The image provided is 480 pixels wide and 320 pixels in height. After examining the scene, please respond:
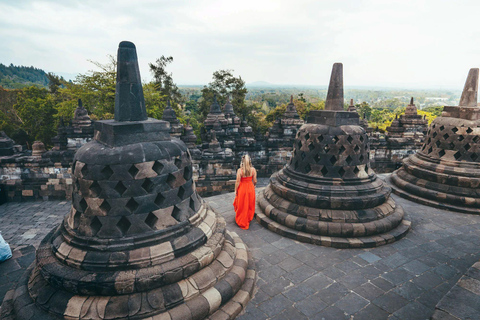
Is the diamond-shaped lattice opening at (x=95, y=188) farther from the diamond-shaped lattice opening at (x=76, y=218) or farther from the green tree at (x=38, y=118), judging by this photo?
the green tree at (x=38, y=118)

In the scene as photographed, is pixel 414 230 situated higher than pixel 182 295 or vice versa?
pixel 182 295

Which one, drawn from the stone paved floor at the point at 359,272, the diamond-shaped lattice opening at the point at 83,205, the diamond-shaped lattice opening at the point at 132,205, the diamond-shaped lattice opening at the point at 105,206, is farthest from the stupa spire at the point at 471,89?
the diamond-shaped lattice opening at the point at 83,205

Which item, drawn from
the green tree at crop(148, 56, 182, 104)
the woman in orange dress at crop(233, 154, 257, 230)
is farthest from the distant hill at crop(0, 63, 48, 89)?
the woman in orange dress at crop(233, 154, 257, 230)

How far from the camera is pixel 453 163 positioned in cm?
726

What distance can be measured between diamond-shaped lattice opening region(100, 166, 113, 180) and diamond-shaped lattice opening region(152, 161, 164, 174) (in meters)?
0.53

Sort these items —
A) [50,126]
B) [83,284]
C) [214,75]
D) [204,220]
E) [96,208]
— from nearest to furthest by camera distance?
[83,284], [96,208], [204,220], [50,126], [214,75]

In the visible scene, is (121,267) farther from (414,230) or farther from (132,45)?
(414,230)

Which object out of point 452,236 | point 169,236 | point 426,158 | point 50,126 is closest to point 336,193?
point 452,236

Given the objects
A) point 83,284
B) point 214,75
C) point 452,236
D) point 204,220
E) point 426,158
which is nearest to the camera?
point 83,284

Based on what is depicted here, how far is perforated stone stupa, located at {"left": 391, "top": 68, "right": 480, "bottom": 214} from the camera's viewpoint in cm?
693

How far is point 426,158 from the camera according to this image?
786cm

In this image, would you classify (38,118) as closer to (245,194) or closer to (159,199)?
(245,194)

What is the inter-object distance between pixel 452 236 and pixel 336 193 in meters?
2.67

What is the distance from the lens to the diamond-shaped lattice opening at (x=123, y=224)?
134 inches
